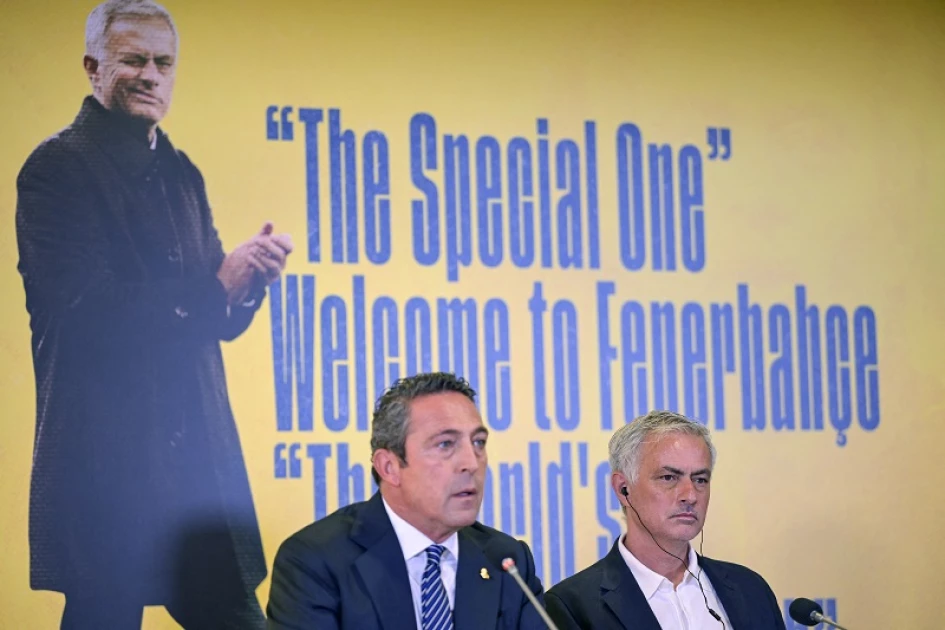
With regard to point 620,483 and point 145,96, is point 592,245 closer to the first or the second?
point 620,483

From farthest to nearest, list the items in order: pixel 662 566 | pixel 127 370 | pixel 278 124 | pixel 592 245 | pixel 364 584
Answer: pixel 592 245 → pixel 278 124 → pixel 127 370 → pixel 662 566 → pixel 364 584

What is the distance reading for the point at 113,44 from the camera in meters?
4.66

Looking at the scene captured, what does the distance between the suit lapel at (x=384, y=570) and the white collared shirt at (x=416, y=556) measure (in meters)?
0.02

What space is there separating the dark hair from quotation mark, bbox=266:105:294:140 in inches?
62.0

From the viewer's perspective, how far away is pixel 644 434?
13.1 ft

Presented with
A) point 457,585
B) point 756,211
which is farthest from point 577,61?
point 457,585

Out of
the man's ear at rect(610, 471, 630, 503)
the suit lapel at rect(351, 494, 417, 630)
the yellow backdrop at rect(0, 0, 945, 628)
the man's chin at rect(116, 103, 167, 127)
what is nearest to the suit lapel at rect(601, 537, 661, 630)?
the man's ear at rect(610, 471, 630, 503)

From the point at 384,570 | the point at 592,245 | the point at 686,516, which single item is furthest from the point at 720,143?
the point at 384,570

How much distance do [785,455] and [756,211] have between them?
95 centimetres

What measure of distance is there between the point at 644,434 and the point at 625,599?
1.60 ft

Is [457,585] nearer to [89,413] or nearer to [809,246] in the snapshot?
[89,413]

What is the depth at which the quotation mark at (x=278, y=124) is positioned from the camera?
481 centimetres

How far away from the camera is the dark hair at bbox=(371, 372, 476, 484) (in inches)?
137

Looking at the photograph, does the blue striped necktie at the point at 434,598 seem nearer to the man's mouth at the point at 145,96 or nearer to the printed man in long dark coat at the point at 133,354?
the printed man in long dark coat at the point at 133,354
